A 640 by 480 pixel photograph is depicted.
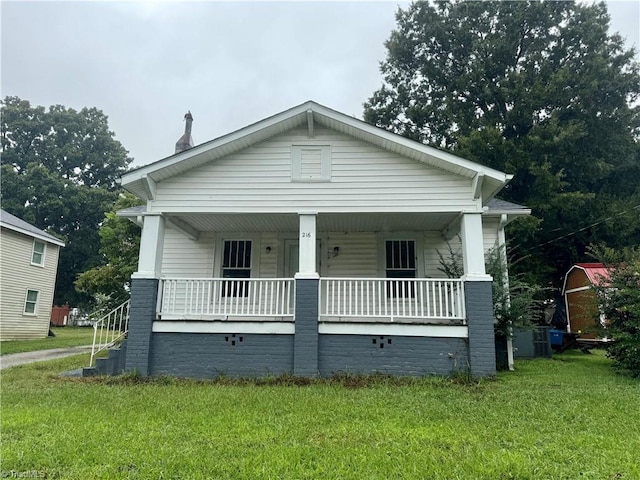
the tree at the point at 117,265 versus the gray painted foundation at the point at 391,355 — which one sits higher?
the tree at the point at 117,265

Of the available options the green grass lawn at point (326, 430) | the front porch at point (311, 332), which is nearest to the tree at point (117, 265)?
the front porch at point (311, 332)

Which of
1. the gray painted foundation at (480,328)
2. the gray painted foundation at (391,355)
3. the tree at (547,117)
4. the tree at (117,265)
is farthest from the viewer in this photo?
the tree at (547,117)

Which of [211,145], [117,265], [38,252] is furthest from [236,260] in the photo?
[38,252]

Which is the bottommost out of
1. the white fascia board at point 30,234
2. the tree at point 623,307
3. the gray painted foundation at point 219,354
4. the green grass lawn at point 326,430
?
the green grass lawn at point 326,430

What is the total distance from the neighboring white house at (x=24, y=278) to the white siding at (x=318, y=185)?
1377 centimetres

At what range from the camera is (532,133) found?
19516 millimetres

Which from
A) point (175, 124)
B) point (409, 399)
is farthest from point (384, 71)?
point (175, 124)

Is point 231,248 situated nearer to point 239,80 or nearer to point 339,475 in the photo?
point 339,475

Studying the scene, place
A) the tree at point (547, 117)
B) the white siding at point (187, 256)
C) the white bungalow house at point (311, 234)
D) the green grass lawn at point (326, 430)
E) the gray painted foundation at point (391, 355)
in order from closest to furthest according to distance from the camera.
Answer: the green grass lawn at point (326, 430), the gray painted foundation at point (391, 355), the white bungalow house at point (311, 234), the white siding at point (187, 256), the tree at point (547, 117)

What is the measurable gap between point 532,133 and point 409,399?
17443 mm

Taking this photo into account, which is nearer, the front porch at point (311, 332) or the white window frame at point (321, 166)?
the front porch at point (311, 332)

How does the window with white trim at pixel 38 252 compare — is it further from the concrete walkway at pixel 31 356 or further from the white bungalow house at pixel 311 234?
the white bungalow house at pixel 311 234

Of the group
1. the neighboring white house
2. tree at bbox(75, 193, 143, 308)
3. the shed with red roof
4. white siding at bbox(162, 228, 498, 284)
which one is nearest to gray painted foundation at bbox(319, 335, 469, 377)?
white siding at bbox(162, 228, 498, 284)

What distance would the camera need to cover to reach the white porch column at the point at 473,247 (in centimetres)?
838
